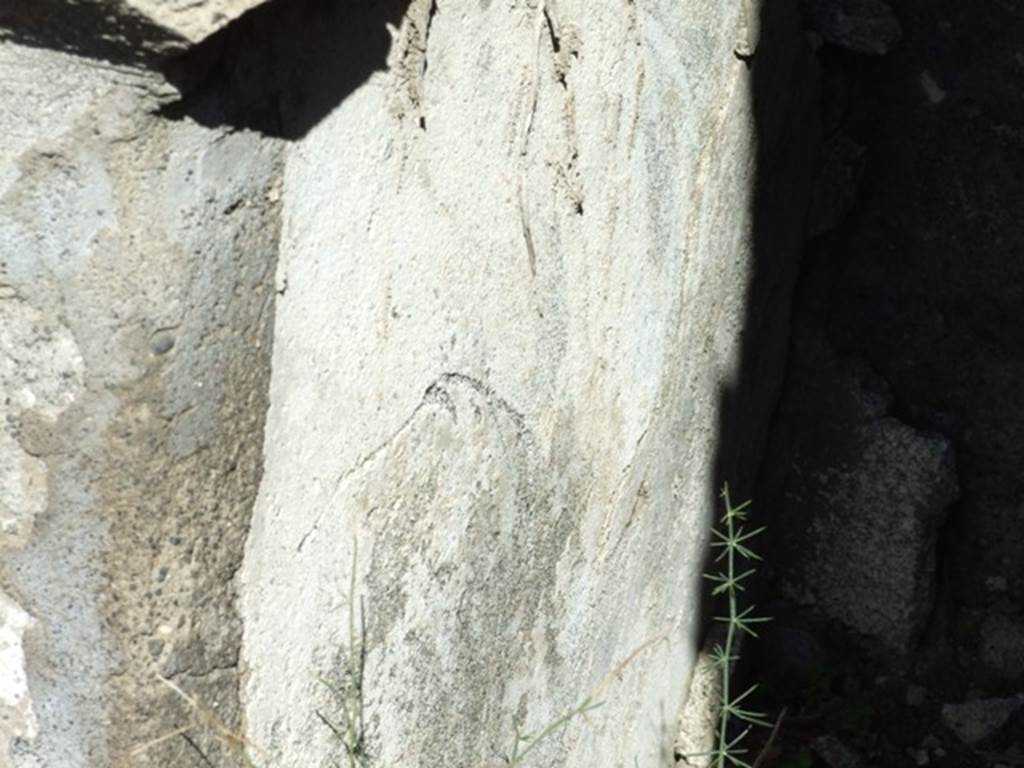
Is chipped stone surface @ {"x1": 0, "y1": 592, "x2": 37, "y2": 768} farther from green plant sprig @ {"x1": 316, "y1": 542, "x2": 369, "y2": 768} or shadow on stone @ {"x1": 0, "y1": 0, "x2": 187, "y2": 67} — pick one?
shadow on stone @ {"x1": 0, "y1": 0, "x2": 187, "y2": 67}

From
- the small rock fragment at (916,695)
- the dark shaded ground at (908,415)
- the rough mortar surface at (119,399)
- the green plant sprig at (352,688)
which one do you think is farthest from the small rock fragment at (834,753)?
the rough mortar surface at (119,399)

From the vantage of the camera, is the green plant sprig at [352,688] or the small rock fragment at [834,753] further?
the small rock fragment at [834,753]

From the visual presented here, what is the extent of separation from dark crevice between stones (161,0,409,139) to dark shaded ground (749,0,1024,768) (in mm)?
1868

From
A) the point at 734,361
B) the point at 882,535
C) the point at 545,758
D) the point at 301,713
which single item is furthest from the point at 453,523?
the point at 882,535

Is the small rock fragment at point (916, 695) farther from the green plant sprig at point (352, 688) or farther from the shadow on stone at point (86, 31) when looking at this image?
the shadow on stone at point (86, 31)

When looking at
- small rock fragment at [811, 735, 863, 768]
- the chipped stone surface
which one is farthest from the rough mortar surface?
small rock fragment at [811, 735, 863, 768]

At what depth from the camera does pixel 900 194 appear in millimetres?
3363

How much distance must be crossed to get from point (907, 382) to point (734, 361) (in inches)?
18.4

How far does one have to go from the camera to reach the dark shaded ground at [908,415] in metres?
3.29

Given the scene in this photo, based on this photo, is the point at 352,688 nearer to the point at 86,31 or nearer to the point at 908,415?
the point at 86,31

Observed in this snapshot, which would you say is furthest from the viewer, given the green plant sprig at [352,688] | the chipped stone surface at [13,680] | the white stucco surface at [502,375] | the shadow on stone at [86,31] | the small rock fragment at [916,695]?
the small rock fragment at [916,695]

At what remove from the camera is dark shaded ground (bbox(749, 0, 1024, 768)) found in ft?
10.8

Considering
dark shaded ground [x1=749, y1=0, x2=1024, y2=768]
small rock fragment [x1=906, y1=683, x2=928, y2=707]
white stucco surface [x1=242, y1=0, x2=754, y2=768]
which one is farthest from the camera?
small rock fragment [x1=906, y1=683, x2=928, y2=707]

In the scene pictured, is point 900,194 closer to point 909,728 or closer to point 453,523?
point 909,728
